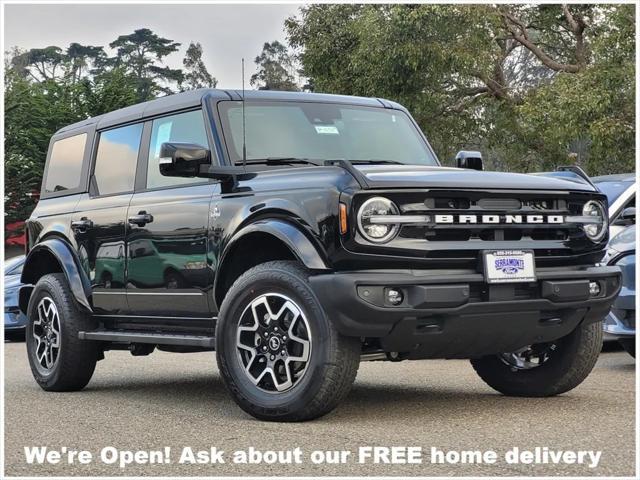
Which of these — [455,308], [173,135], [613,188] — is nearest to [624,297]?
[613,188]

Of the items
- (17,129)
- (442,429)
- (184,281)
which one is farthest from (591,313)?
(17,129)

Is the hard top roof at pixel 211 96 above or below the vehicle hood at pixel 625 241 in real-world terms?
above

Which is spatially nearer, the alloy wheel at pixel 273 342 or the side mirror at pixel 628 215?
the alloy wheel at pixel 273 342

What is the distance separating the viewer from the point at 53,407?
301 inches

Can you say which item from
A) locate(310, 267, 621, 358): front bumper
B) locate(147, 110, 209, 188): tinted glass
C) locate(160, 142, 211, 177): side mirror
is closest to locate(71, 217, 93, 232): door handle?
locate(147, 110, 209, 188): tinted glass

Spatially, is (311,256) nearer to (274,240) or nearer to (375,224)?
(375,224)

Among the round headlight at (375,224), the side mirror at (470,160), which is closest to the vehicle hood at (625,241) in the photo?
the side mirror at (470,160)

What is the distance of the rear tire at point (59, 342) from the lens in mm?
8477

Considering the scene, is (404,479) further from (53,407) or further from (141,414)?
(53,407)

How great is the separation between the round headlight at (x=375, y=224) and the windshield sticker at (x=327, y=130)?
169 centimetres

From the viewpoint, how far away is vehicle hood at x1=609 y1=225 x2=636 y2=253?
365 inches

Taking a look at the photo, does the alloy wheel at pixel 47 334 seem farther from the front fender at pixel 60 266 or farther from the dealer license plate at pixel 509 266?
the dealer license plate at pixel 509 266

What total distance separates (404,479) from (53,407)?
3.57 meters

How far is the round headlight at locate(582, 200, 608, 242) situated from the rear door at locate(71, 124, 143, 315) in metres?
3.06
